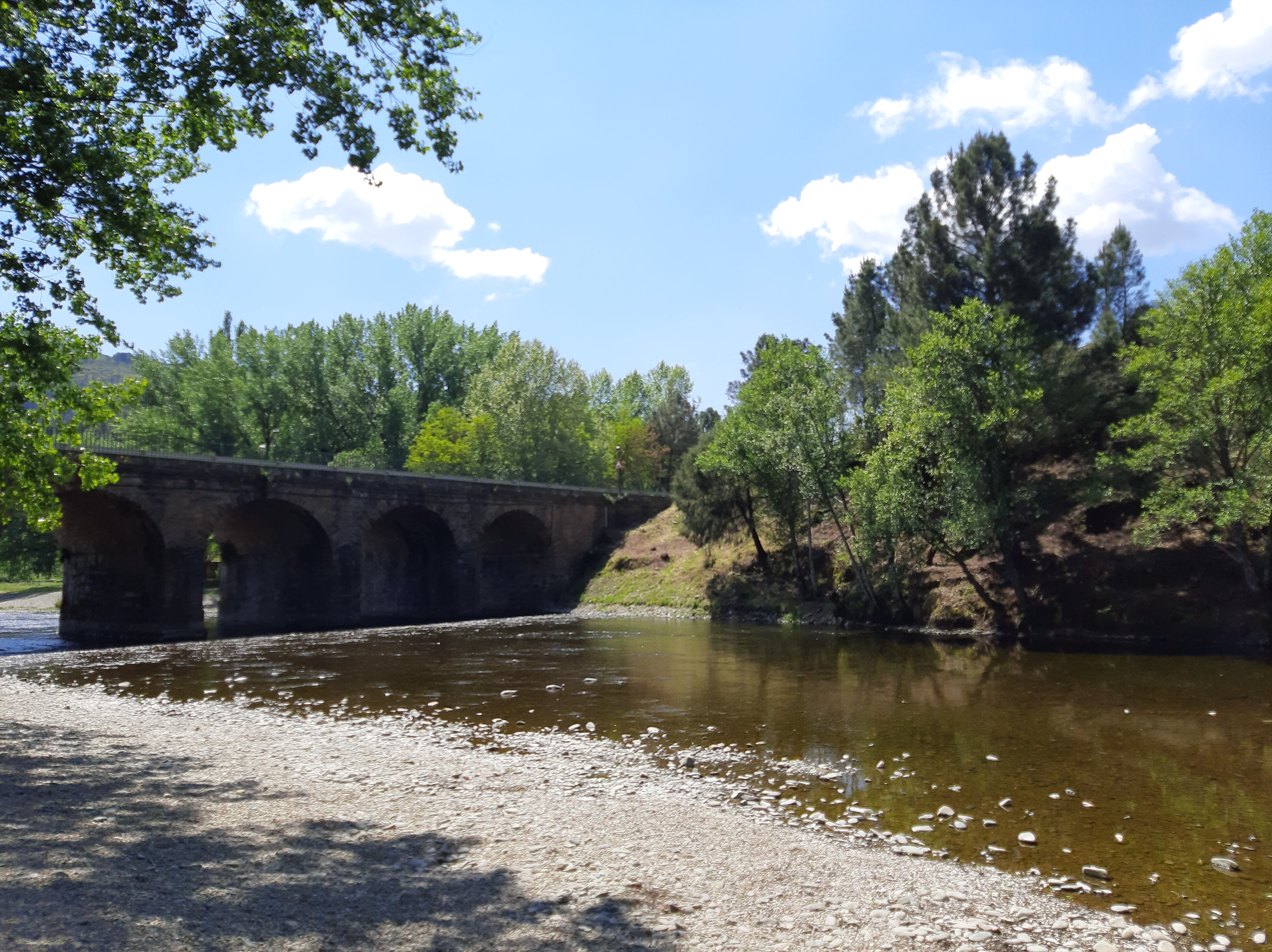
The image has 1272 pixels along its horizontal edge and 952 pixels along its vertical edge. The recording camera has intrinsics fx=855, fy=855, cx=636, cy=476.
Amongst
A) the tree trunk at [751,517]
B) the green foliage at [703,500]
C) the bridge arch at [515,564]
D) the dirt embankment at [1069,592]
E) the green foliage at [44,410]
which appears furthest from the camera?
the bridge arch at [515,564]

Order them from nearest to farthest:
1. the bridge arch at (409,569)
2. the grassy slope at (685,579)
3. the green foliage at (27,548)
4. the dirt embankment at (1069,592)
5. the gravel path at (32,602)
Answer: the dirt embankment at (1069,592) → the grassy slope at (685,579) → the bridge arch at (409,569) → the green foliage at (27,548) → the gravel path at (32,602)

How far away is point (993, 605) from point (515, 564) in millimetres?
29135

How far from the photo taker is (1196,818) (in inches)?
341

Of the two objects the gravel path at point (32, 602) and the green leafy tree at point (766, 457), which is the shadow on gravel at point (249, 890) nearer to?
the green leafy tree at point (766, 457)

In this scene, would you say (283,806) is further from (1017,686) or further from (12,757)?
(1017,686)

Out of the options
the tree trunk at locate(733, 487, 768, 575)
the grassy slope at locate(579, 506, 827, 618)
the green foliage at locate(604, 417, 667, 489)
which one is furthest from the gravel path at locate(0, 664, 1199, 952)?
the green foliage at locate(604, 417, 667, 489)

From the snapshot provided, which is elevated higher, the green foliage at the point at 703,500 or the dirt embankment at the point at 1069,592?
the green foliage at the point at 703,500

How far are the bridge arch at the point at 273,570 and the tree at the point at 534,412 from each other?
18930 mm

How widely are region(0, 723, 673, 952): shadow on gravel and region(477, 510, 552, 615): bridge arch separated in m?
40.1

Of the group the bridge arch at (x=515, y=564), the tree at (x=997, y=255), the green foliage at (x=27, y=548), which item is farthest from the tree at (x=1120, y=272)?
the green foliage at (x=27, y=548)

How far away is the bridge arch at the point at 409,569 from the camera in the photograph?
4381cm

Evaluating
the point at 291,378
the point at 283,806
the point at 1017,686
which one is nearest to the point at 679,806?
the point at 283,806

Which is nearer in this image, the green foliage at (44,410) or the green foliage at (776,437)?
the green foliage at (44,410)

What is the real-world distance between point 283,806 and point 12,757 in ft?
14.3
